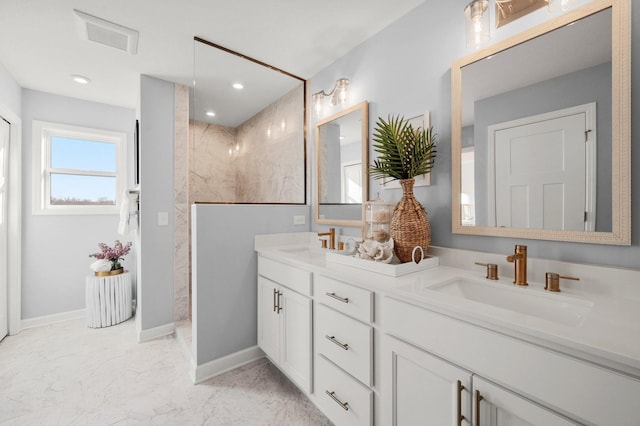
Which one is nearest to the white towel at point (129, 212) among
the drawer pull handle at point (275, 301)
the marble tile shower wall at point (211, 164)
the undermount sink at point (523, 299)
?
the marble tile shower wall at point (211, 164)

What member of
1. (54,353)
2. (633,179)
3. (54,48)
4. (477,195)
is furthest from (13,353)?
(633,179)

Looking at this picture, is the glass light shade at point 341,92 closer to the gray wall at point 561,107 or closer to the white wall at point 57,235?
the gray wall at point 561,107

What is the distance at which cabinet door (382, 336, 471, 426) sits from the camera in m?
0.88

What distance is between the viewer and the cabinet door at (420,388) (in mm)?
883

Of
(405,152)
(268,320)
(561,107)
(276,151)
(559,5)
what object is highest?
(559,5)

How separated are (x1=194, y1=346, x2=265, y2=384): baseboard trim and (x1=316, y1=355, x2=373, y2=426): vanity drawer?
78 cm

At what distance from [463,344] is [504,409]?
0.18 metres

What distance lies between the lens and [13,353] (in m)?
2.27

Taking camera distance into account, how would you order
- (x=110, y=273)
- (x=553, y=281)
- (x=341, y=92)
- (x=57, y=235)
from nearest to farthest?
1. (x=553, y=281)
2. (x=341, y=92)
3. (x=110, y=273)
4. (x=57, y=235)

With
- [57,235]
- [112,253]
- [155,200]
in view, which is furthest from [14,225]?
[155,200]

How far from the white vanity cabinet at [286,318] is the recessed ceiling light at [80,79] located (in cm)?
242

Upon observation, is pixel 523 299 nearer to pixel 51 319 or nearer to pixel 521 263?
pixel 521 263

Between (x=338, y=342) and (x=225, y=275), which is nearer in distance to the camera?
(x=338, y=342)

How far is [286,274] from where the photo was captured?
1.73m
